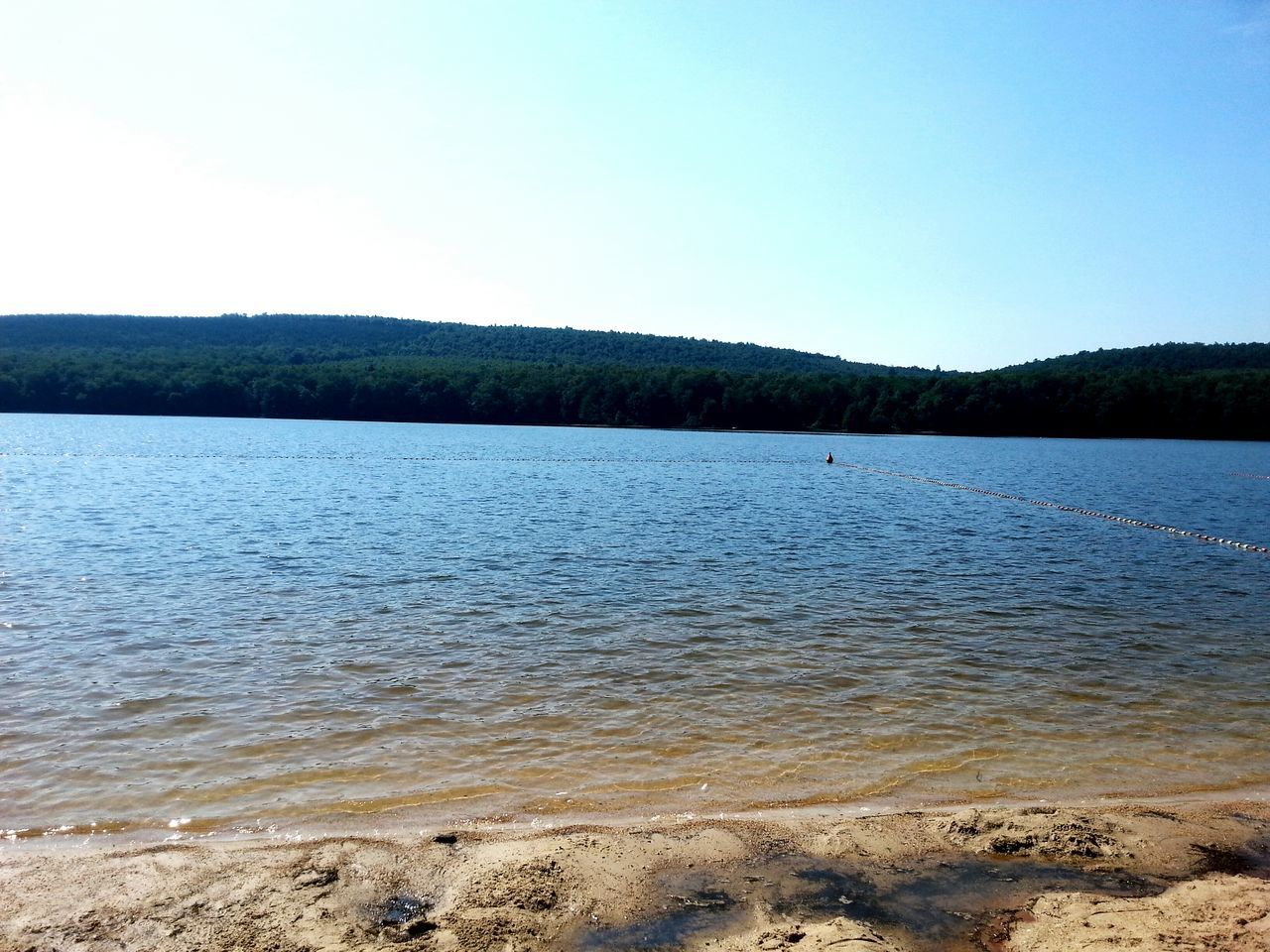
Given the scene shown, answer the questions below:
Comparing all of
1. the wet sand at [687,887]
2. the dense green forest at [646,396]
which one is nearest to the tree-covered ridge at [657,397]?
the dense green forest at [646,396]

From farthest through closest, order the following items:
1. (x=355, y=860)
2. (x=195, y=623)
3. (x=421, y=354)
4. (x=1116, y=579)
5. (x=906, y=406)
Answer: (x=421, y=354), (x=906, y=406), (x=1116, y=579), (x=195, y=623), (x=355, y=860)

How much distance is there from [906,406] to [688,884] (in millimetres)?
123065

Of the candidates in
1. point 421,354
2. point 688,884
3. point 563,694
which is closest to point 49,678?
point 563,694

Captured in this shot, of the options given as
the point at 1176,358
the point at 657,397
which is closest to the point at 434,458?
the point at 657,397

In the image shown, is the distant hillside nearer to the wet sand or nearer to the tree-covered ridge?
the tree-covered ridge

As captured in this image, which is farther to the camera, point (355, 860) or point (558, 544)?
point (558, 544)

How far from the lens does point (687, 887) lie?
5535mm

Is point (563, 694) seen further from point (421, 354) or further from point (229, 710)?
point (421, 354)

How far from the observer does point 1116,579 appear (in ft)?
62.7

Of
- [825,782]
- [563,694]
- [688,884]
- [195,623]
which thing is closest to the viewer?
[688,884]

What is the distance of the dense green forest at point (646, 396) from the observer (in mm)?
113812

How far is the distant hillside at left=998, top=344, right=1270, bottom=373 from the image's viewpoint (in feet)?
520

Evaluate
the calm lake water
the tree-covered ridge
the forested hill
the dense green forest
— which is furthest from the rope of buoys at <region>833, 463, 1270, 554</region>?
the forested hill

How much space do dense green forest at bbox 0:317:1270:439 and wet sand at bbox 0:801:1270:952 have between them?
11748 centimetres
